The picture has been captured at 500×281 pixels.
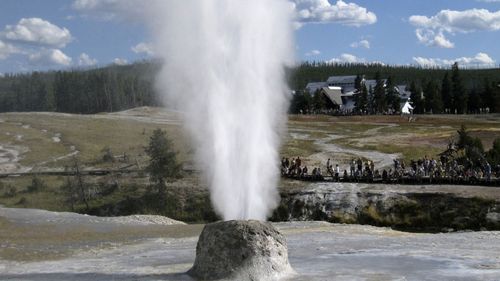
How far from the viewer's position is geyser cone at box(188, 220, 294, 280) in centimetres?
1283

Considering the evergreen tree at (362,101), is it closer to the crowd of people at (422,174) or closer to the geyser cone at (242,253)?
the crowd of people at (422,174)

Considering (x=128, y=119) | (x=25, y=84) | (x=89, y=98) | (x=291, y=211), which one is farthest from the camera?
(x=25, y=84)

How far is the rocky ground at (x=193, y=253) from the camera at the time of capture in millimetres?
13703

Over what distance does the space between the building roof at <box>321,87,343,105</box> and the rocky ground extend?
349ft

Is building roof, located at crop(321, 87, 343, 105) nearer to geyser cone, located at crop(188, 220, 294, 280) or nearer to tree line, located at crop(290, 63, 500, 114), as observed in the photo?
tree line, located at crop(290, 63, 500, 114)

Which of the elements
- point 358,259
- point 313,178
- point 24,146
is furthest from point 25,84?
point 358,259

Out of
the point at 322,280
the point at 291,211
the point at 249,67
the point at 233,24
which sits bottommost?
the point at 291,211

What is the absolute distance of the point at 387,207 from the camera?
115ft

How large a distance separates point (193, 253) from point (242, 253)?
5.31 m

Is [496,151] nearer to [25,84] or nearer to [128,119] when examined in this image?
[128,119]

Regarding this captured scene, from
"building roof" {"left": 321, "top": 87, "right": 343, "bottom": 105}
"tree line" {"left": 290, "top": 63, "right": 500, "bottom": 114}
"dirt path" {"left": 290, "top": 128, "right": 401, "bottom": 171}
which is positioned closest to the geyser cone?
"dirt path" {"left": 290, "top": 128, "right": 401, "bottom": 171}

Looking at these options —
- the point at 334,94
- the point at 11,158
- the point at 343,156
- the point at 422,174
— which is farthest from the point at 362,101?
the point at 422,174

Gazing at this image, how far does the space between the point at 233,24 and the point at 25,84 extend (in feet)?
480

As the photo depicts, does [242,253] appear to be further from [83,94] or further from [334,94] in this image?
[83,94]
